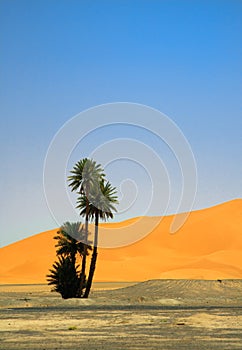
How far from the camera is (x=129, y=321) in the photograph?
1423 inches

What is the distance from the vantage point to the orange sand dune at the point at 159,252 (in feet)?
454

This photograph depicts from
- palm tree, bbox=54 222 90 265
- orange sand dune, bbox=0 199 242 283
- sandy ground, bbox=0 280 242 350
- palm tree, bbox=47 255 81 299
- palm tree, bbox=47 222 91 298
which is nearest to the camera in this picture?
sandy ground, bbox=0 280 242 350

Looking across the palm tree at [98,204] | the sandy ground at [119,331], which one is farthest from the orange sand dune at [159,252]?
the sandy ground at [119,331]

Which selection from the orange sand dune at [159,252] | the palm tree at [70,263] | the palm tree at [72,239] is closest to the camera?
the palm tree at [70,263]

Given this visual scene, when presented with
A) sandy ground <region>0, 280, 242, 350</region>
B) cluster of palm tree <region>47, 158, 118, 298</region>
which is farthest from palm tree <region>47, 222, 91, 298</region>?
sandy ground <region>0, 280, 242, 350</region>

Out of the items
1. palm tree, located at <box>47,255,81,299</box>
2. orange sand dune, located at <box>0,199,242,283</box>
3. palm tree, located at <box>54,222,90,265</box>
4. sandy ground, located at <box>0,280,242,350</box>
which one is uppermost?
orange sand dune, located at <box>0,199,242,283</box>

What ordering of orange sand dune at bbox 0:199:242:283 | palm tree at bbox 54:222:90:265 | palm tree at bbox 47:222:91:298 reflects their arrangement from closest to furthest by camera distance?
1. palm tree at bbox 47:222:91:298
2. palm tree at bbox 54:222:90:265
3. orange sand dune at bbox 0:199:242:283

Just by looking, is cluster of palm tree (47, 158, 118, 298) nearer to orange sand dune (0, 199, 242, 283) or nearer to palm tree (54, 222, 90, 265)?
palm tree (54, 222, 90, 265)

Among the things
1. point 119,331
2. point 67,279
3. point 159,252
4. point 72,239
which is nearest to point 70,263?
point 67,279

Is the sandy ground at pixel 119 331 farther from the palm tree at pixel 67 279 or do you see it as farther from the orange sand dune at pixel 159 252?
the orange sand dune at pixel 159 252

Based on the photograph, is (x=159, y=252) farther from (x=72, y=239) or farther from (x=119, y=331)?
(x=119, y=331)

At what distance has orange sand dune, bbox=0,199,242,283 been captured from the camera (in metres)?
138

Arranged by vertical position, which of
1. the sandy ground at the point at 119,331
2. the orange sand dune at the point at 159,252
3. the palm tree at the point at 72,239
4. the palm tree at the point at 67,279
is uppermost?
the orange sand dune at the point at 159,252

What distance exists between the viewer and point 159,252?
520ft
